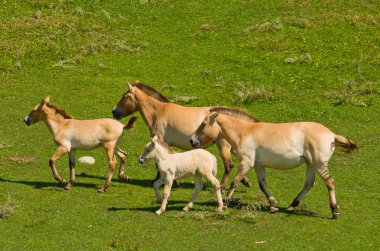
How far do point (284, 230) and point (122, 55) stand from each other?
18266 millimetres

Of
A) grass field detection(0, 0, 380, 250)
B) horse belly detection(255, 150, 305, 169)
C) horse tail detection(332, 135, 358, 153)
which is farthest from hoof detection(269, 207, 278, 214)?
horse tail detection(332, 135, 358, 153)

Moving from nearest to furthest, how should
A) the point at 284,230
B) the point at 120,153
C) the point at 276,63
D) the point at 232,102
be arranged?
the point at 284,230
the point at 120,153
the point at 232,102
the point at 276,63

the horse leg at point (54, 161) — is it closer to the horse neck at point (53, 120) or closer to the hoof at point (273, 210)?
the horse neck at point (53, 120)

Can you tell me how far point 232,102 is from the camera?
2919 cm

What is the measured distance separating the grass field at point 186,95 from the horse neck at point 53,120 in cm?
145

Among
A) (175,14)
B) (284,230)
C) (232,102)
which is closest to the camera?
(284,230)

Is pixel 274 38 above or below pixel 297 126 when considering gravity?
below

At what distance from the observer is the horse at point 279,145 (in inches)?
681

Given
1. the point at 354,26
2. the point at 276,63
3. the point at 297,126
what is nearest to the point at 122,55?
the point at 276,63

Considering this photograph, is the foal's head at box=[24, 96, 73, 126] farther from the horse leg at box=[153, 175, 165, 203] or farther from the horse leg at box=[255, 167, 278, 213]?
the horse leg at box=[255, 167, 278, 213]

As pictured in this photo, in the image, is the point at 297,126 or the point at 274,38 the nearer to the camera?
the point at 297,126

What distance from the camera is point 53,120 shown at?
20844 mm

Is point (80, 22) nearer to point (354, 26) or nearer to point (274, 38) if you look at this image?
point (274, 38)

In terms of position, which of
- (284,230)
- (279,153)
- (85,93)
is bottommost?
(85,93)
